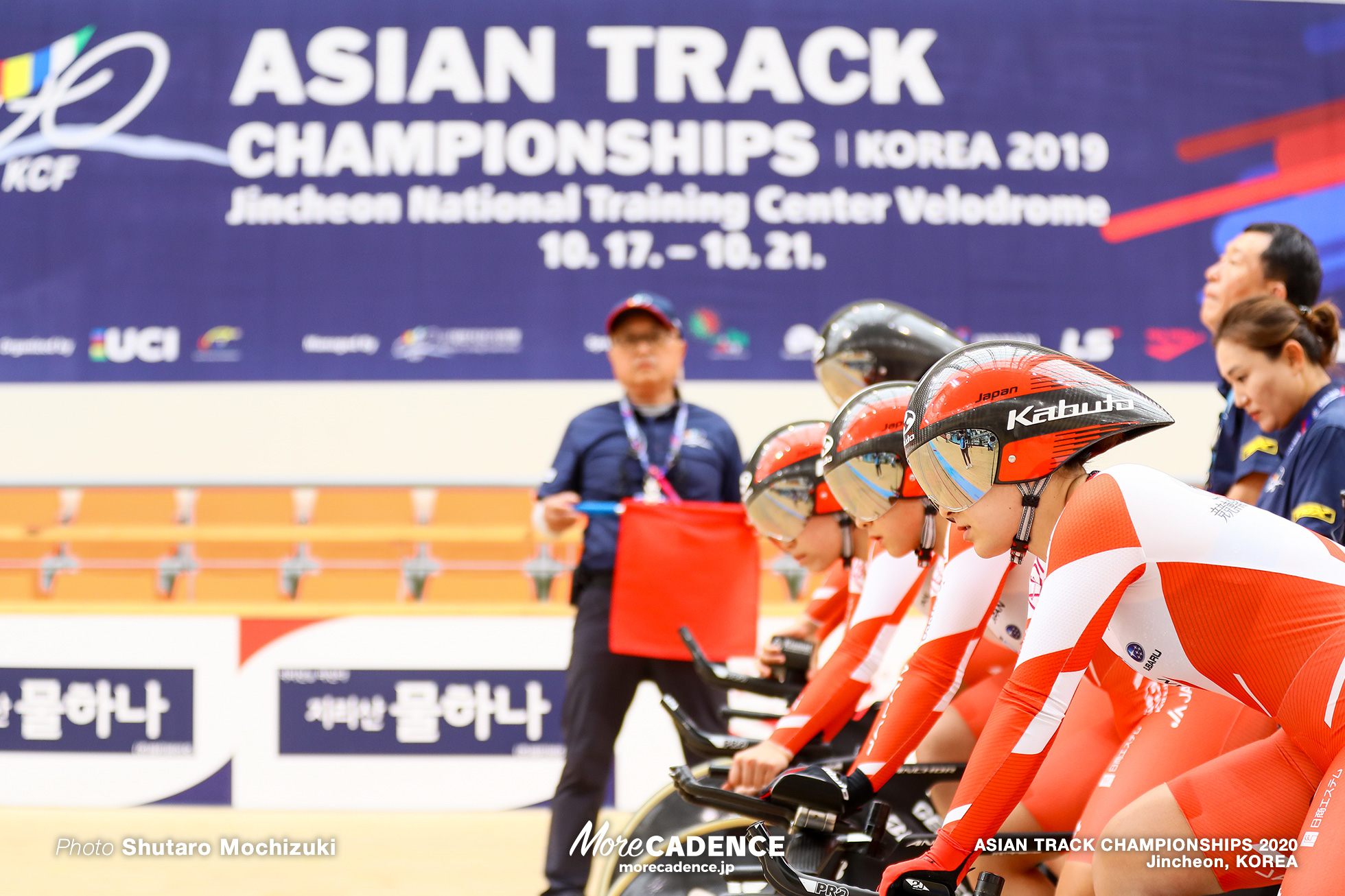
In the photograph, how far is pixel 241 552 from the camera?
5.84 meters

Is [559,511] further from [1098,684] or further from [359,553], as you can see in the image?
[359,553]

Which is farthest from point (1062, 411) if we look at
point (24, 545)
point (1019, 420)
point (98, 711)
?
point (24, 545)

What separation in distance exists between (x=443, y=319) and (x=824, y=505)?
424 cm

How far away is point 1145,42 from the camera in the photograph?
6266 mm

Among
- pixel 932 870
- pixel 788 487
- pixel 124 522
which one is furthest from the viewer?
pixel 124 522

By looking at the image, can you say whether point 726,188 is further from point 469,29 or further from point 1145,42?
point 1145,42

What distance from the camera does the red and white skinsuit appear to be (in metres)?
1.40

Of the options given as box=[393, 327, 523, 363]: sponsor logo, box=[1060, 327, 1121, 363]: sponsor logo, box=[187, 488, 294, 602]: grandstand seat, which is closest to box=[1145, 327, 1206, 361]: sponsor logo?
box=[1060, 327, 1121, 363]: sponsor logo

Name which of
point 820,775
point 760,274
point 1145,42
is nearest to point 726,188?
point 760,274

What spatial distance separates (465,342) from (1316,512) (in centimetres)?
481

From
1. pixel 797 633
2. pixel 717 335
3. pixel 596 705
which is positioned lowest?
pixel 596 705

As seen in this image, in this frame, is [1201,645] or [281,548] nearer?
[1201,645]

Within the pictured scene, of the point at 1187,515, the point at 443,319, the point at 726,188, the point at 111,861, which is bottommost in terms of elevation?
the point at 111,861

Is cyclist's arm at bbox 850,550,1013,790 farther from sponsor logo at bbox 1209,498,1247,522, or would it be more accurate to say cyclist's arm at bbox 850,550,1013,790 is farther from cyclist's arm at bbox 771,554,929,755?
sponsor logo at bbox 1209,498,1247,522
